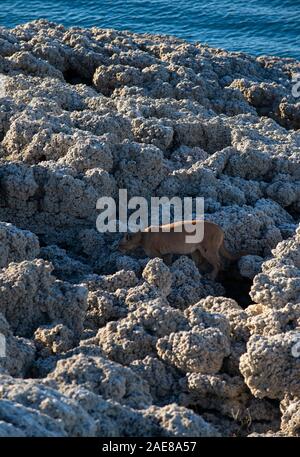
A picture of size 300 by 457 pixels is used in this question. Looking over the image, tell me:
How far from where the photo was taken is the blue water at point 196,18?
21.5 meters

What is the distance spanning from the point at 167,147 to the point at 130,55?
3.50m

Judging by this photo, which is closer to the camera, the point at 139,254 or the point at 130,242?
the point at 130,242

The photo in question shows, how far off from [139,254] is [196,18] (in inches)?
638

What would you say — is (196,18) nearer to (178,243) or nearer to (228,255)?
(228,255)

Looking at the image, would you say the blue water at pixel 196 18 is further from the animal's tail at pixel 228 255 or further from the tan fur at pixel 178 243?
the tan fur at pixel 178 243

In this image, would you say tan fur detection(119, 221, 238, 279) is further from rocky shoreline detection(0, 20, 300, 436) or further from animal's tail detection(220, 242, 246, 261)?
rocky shoreline detection(0, 20, 300, 436)

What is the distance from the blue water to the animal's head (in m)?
13.0

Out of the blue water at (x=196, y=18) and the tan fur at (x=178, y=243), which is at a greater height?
the blue water at (x=196, y=18)

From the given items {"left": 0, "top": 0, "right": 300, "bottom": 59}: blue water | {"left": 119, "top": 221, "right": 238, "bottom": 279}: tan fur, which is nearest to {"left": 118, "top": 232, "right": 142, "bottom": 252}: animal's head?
{"left": 119, "top": 221, "right": 238, "bottom": 279}: tan fur

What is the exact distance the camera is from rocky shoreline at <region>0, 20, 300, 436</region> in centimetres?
570

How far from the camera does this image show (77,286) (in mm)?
7102

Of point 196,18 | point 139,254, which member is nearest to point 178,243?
point 139,254

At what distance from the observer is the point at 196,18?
23.5 metres

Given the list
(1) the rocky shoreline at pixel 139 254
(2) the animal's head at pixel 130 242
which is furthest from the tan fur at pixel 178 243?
(1) the rocky shoreline at pixel 139 254
